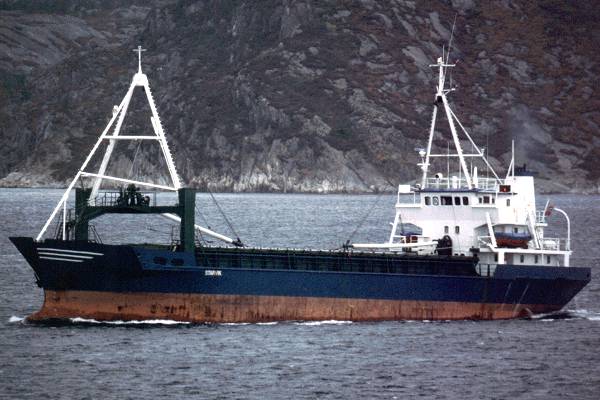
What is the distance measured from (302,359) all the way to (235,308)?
7041 mm

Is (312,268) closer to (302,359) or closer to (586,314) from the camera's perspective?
(302,359)

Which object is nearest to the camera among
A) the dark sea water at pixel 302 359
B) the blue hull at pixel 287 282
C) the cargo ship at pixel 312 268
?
the dark sea water at pixel 302 359

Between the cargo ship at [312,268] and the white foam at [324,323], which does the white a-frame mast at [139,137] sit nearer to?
the cargo ship at [312,268]

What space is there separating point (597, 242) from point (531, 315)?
5092 cm

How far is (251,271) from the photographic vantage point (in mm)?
57281

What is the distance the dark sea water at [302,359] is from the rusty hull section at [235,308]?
409mm

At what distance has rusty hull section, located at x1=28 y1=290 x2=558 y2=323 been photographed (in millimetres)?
56438

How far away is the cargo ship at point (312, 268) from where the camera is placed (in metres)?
56.1

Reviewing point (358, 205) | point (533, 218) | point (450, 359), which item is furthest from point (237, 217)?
point (450, 359)

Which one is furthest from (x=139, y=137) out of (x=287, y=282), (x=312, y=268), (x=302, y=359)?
(x=302, y=359)

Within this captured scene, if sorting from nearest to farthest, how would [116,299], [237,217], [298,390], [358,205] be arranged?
[298,390]
[116,299]
[237,217]
[358,205]

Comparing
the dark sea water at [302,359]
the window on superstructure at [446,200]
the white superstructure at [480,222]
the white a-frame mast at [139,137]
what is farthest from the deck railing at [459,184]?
the white a-frame mast at [139,137]

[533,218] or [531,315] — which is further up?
[533,218]

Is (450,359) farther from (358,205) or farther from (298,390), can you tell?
(358,205)
